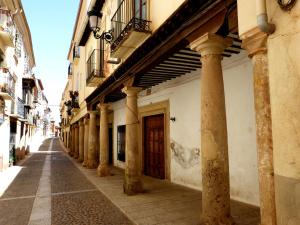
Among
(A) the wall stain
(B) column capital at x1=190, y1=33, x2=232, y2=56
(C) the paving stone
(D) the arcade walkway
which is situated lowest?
(C) the paving stone

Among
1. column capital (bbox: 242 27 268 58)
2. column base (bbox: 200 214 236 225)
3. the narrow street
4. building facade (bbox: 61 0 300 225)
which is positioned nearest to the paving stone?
the narrow street

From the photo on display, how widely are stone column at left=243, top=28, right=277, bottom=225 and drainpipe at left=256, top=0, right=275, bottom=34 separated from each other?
0.52 ft

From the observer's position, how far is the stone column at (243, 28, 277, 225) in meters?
2.74

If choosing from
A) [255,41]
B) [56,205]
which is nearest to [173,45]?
[255,41]

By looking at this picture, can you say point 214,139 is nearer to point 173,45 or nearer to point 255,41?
point 255,41

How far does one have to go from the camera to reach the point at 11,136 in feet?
52.4

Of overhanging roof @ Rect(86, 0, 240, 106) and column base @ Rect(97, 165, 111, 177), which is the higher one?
overhanging roof @ Rect(86, 0, 240, 106)

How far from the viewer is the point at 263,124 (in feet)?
9.30

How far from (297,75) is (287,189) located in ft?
3.36

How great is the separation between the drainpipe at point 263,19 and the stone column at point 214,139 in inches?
51.2

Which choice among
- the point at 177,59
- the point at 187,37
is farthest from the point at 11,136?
the point at 187,37

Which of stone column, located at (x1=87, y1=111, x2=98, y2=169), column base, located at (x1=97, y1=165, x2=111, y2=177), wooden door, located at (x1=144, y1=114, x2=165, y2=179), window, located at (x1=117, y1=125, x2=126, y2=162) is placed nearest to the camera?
wooden door, located at (x1=144, y1=114, x2=165, y2=179)

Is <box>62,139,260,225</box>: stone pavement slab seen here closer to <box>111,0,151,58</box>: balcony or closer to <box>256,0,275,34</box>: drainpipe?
<box>256,0,275,34</box>: drainpipe

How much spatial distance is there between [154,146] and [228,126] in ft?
13.0
